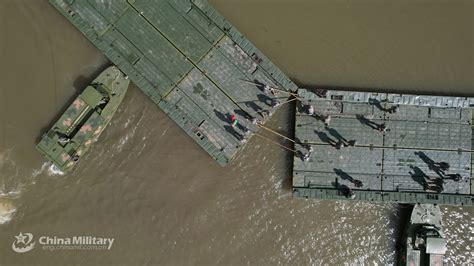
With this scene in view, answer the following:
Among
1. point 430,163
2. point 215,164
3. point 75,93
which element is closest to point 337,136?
point 430,163

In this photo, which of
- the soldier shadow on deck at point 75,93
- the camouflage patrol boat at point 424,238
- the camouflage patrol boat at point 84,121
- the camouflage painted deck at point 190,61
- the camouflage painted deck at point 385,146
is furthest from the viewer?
the soldier shadow on deck at point 75,93

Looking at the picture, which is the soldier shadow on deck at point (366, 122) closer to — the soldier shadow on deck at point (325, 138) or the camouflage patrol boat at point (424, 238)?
the soldier shadow on deck at point (325, 138)

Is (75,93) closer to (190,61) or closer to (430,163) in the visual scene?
(190,61)

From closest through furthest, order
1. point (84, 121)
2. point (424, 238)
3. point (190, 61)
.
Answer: point (424, 238), point (84, 121), point (190, 61)

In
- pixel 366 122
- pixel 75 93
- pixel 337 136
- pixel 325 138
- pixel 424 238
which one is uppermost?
pixel 366 122

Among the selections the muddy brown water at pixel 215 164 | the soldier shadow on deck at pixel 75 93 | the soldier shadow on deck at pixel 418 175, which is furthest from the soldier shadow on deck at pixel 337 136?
the soldier shadow on deck at pixel 75 93

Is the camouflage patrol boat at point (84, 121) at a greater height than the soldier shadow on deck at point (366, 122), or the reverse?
the soldier shadow on deck at point (366, 122)
